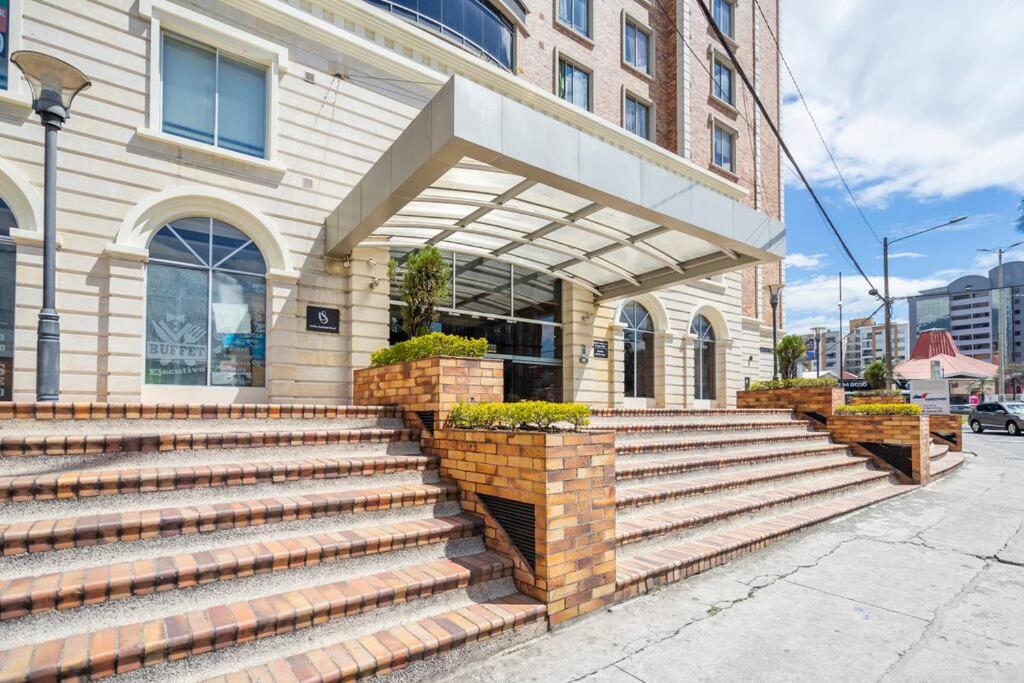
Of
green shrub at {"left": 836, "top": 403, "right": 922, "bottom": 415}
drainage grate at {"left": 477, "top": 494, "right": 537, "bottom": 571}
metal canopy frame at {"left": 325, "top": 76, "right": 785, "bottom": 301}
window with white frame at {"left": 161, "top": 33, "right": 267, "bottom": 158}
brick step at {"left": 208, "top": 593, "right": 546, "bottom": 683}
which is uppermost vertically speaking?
window with white frame at {"left": 161, "top": 33, "right": 267, "bottom": 158}

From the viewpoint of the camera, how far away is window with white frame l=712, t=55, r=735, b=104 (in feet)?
67.1

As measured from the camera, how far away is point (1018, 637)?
12.8ft

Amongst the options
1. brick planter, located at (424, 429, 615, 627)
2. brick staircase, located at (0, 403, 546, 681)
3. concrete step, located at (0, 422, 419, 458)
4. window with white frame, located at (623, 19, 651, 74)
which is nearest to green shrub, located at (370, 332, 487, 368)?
concrete step, located at (0, 422, 419, 458)

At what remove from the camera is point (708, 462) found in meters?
7.18

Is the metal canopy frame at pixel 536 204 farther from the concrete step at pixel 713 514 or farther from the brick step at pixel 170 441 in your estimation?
the concrete step at pixel 713 514

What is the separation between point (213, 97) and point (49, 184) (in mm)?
4239

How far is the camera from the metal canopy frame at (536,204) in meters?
6.40

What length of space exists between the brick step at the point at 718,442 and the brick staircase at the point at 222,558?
9.42 ft

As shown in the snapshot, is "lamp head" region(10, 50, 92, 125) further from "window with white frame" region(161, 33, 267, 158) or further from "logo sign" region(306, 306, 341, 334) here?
"logo sign" region(306, 306, 341, 334)

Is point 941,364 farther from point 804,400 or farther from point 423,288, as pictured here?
point 423,288

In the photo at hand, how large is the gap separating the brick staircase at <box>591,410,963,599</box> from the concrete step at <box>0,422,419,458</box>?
8.93 feet

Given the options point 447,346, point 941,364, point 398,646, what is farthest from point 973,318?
point 398,646

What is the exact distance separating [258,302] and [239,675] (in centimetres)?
713

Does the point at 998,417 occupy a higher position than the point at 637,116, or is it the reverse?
the point at 637,116
